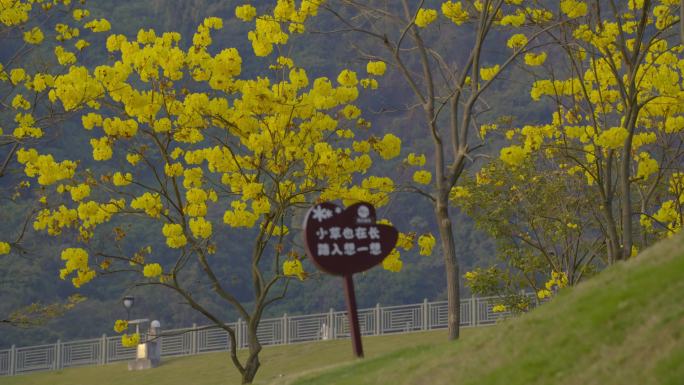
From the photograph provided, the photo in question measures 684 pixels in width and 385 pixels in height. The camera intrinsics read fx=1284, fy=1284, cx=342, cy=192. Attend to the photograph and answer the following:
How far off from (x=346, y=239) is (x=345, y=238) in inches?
0.7

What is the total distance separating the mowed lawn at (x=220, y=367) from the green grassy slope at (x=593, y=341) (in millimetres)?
19095

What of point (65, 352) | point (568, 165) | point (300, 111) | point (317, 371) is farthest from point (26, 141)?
point (65, 352)

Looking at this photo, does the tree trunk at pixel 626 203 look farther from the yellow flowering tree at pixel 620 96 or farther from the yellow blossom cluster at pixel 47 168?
the yellow blossom cluster at pixel 47 168

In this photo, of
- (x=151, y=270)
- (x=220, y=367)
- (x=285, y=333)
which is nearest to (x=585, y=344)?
(x=151, y=270)

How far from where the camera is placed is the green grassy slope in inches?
337

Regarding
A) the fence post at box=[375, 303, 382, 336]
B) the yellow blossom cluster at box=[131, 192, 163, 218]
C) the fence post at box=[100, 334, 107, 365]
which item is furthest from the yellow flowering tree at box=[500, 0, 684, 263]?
the fence post at box=[100, 334, 107, 365]

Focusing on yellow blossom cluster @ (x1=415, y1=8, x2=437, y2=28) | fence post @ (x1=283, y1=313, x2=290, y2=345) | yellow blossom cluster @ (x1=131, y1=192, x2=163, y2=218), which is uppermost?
yellow blossom cluster @ (x1=415, y1=8, x2=437, y2=28)

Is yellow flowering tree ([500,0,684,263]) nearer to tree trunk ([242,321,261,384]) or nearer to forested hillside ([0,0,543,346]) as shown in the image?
tree trunk ([242,321,261,384])

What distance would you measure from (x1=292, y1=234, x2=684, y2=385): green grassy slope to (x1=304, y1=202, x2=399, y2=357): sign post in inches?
64.5

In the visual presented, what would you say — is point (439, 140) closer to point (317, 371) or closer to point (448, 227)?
point (448, 227)

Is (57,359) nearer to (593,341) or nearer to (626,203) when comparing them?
(626,203)

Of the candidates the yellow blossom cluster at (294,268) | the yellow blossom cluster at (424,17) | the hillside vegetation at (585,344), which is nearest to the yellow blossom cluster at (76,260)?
the yellow blossom cluster at (294,268)

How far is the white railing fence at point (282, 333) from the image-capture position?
3697 centimetres

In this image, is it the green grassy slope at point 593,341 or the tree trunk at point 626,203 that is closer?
the green grassy slope at point 593,341
